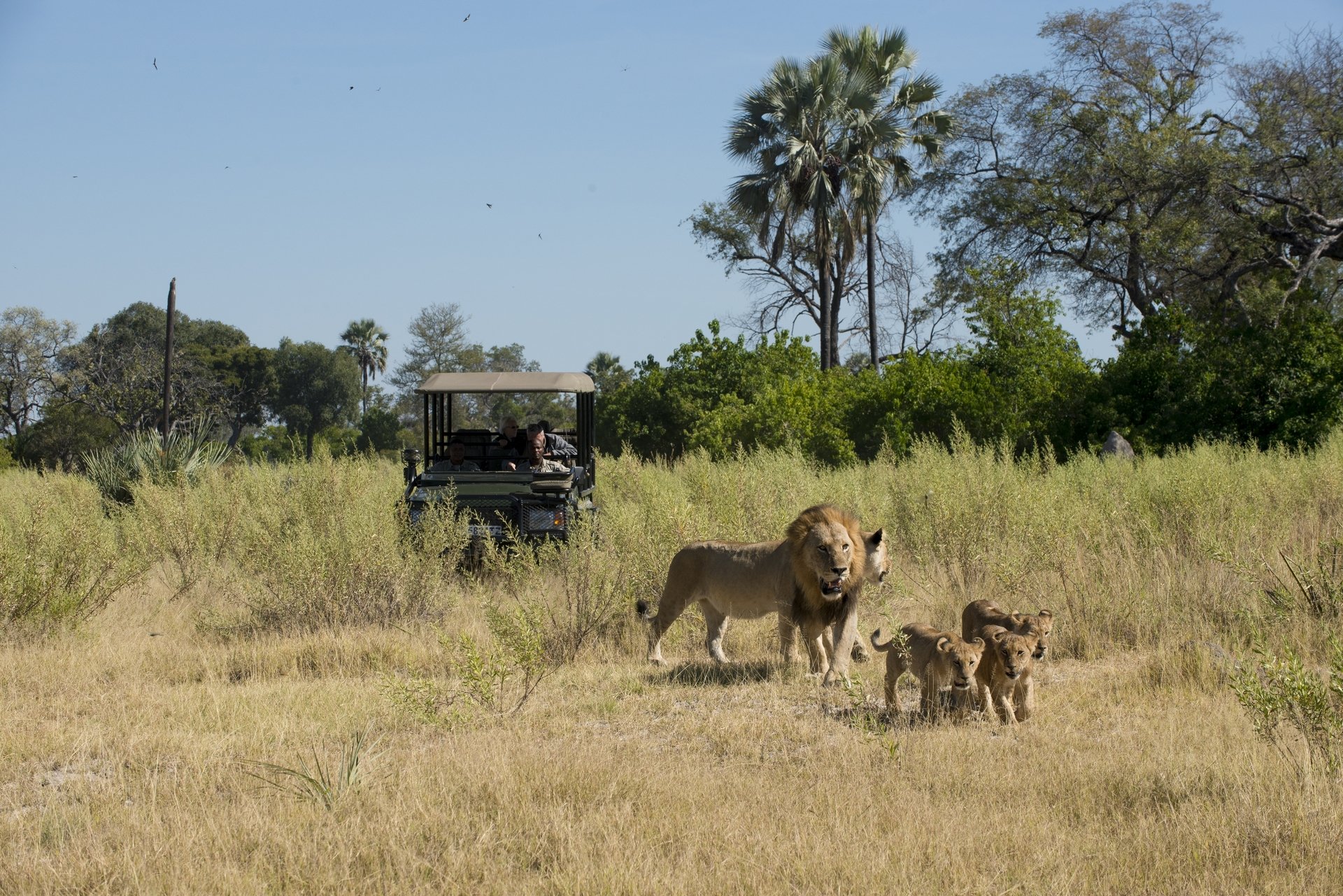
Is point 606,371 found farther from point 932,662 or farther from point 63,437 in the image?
point 932,662

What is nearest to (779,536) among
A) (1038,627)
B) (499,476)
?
(499,476)

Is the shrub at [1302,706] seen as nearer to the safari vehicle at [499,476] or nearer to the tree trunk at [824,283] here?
the safari vehicle at [499,476]

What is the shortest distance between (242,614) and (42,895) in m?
5.73

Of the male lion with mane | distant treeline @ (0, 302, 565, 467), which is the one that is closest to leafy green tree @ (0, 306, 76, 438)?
distant treeline @ (0, 302, 565, 467)

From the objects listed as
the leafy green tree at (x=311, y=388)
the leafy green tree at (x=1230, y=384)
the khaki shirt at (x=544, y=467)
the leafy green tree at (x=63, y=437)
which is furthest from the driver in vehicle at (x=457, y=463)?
the leafy green tree at (x=311, y=388)

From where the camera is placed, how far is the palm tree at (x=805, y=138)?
30.2m

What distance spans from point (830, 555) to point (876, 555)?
0.57 meters

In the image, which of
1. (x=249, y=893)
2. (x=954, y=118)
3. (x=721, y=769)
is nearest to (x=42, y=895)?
(x=249, y=893)

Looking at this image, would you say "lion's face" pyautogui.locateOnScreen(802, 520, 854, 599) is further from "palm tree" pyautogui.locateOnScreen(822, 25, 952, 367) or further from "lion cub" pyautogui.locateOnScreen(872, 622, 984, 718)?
"palm tree" pyautogui.locateOnScreen(822, 25, 952, 367)

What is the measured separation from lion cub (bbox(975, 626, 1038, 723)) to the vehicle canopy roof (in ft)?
21.9

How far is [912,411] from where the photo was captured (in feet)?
77.0

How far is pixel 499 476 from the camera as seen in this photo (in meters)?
11.3

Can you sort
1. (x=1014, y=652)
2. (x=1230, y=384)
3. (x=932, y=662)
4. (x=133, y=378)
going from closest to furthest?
(x=1014, y=652) → (x=932, y=662) → (x=1230, y=384) → (x=133, y=378)

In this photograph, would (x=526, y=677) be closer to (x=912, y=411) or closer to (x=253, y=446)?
(x=912, y=411)
